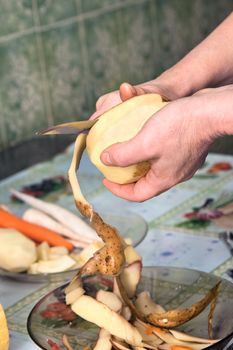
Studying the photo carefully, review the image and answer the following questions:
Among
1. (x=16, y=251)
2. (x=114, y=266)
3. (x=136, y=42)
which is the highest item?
(x=114, y=266)

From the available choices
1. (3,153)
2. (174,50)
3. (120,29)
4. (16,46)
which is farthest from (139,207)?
(174,50)

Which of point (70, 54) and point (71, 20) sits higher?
point (71, 20)

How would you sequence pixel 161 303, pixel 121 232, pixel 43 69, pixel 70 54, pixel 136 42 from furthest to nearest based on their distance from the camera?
pixel 136 42 < pixel 70 54 < pixel 43 69 < pixel 121 232 < pixel 161 303

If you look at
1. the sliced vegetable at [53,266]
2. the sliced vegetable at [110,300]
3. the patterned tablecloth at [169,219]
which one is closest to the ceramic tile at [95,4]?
the patterned tablecloth at [169,219]

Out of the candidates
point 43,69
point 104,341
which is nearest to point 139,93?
point 104,341

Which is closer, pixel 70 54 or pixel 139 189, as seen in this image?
pixel 139 189

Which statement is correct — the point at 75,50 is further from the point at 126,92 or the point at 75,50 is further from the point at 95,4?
the point at 126,92

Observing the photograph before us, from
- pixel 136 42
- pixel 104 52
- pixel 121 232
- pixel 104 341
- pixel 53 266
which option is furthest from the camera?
pixel 136 42

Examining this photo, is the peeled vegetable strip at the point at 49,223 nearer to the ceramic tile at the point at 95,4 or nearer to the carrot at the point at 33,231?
the carrot at the point at 33,231
